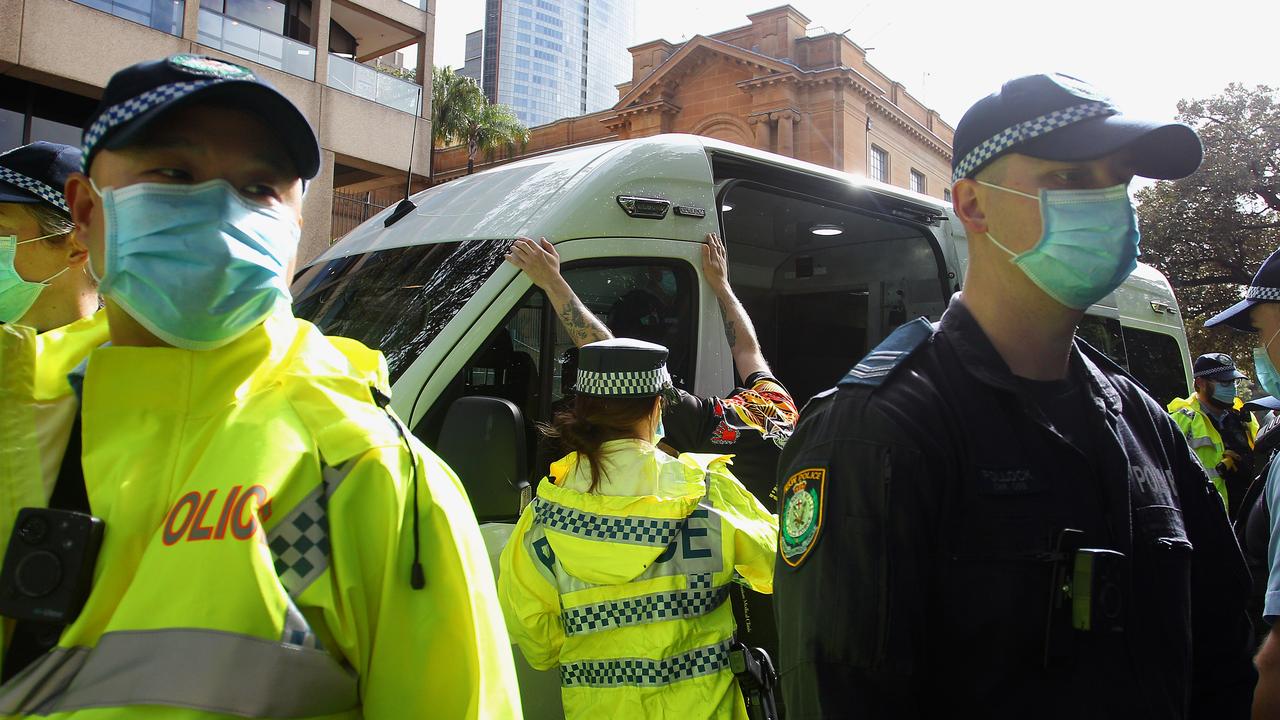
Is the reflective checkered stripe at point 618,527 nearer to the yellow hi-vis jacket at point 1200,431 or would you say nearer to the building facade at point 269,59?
the yellow hi-vis jacket at point 1200,431

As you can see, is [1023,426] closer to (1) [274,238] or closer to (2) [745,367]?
(1) [274,238]

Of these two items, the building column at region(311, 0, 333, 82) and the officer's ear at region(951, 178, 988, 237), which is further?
the building column at region(311, 0, 333, 82)

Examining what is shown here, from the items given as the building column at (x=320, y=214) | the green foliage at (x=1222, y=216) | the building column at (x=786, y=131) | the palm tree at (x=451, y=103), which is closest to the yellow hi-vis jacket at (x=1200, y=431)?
the building column at (x=320, y=214)

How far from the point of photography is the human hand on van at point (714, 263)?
4.01m

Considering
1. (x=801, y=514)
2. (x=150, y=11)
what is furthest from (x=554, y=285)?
(x=150, y=11)

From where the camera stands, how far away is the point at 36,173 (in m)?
2.66

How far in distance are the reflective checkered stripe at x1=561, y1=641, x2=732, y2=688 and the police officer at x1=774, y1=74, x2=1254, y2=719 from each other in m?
1.04

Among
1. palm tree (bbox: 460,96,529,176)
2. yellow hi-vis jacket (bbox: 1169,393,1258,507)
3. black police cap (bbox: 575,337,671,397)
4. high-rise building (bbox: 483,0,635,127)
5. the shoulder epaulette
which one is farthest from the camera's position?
high-rise building (bbox: 483,0,635,127)

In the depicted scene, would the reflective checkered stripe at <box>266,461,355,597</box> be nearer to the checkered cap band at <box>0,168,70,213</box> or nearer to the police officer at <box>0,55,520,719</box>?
the police officer at <box>0,55,520,719</box>

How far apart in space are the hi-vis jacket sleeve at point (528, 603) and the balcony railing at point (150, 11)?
56.9 feet

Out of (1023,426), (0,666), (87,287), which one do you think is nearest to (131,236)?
(0,666)

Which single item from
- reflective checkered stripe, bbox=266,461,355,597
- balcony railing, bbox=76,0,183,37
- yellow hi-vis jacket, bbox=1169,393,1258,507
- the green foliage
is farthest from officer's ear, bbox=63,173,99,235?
the green foliage

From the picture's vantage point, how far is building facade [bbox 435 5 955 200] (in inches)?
1276

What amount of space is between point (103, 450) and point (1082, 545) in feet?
4.94
